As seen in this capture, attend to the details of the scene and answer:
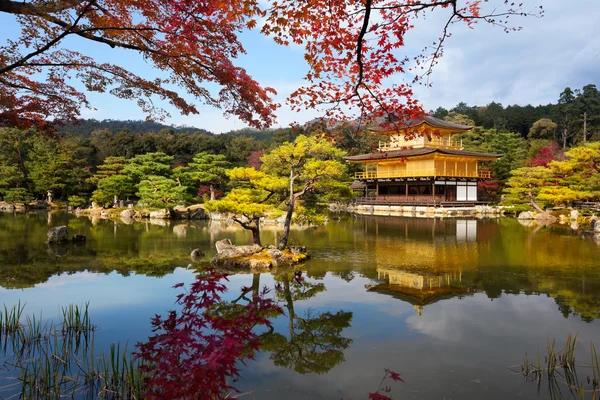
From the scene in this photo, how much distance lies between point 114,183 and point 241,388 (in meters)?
26.7

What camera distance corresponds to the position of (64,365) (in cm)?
449

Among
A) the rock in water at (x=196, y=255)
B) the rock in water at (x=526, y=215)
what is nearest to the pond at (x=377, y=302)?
the rock in water at (x=196, y=255)

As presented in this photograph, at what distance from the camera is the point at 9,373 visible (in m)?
4.38

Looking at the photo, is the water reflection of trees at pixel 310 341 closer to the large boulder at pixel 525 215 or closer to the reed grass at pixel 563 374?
the reed grass at pixel 563 374

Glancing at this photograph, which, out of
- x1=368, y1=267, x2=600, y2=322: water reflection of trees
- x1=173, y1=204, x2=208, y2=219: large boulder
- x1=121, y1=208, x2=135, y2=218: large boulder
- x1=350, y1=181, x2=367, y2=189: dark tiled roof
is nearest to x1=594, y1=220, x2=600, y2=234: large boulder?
x1=368, y1=267, x2=600, y2=322: water reflection of trees

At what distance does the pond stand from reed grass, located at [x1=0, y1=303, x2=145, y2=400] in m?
0.43

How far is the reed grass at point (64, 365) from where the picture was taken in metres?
3.78

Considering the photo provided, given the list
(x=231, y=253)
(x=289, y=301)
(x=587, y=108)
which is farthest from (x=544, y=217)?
(x=587, y=108)

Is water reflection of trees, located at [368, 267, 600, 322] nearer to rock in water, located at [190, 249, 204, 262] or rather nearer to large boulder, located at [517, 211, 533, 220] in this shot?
rock in water, located at [190, 249, 204, 262]

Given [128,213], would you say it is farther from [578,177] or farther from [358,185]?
[578,177]

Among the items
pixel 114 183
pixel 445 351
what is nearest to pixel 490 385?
pixel 445 351

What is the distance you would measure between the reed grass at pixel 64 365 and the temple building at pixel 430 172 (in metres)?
23.5

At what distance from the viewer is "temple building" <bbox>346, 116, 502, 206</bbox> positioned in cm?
2739

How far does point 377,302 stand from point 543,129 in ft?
155
